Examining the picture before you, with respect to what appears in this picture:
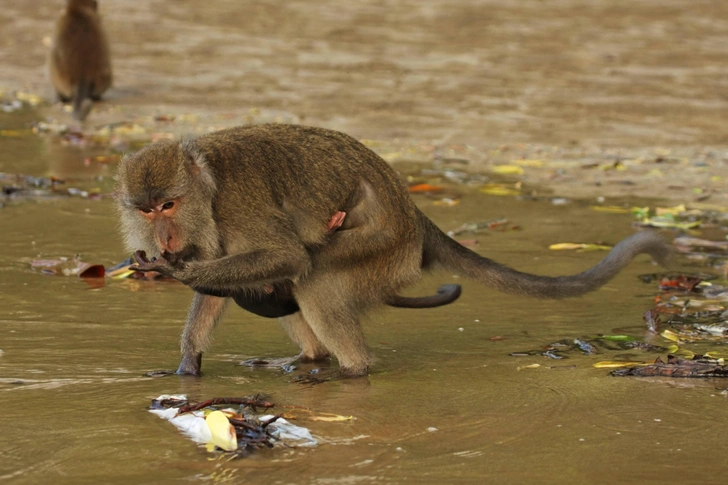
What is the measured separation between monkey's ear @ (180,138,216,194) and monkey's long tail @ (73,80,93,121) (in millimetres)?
8300

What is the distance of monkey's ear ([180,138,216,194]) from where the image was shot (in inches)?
197

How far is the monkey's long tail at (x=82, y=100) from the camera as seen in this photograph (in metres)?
13.0

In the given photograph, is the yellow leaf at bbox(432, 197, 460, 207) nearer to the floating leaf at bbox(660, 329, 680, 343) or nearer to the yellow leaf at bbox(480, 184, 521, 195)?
the yellow leaf at bbox(480, 184, 521, 195)

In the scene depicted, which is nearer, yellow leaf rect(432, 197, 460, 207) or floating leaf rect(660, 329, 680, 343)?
floating leaf rect(660, 329, 680, 343)

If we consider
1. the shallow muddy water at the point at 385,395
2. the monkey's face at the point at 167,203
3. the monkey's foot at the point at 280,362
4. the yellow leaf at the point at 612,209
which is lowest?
the monkey's foot at the point at 280,362

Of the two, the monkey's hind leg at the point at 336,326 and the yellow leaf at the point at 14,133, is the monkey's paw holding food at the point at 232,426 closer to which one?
the monkey's hind leg at the point at 336,326

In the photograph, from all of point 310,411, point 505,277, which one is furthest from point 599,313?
point 310,411

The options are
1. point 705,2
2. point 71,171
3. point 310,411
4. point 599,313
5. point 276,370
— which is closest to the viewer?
point 310,411

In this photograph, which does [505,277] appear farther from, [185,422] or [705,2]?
[705,2]

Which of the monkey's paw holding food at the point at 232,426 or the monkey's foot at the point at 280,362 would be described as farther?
the monkey's foot at the point at 280,362

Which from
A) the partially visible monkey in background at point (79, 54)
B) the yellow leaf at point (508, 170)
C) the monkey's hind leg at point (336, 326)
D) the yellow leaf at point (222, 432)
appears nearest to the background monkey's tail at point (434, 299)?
the monkey's hind leg at point (336, 326)

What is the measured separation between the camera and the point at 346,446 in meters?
4.02

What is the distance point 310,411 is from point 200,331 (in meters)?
1.00

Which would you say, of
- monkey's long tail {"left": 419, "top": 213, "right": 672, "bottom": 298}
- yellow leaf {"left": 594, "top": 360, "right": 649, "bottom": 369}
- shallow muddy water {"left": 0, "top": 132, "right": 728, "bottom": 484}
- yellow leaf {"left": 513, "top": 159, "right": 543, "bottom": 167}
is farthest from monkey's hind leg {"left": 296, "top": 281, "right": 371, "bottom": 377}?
yellow leaf {"left": 513, "top": 159, "right": 543, "bottom": 167}
